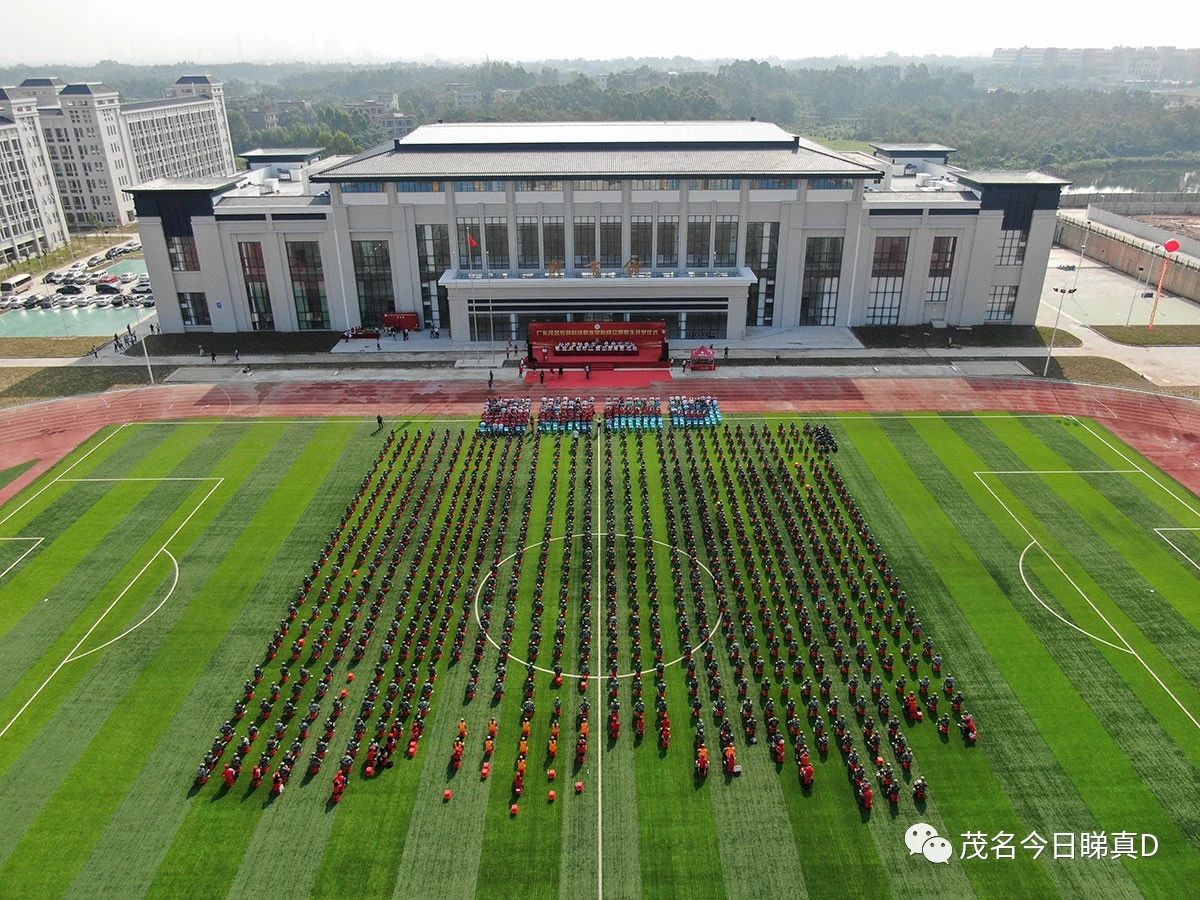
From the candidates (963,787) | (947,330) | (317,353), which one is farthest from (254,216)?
(963,787)

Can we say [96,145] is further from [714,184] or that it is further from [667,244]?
[714,184]

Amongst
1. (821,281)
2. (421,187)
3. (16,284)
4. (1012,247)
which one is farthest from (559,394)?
(16,284)

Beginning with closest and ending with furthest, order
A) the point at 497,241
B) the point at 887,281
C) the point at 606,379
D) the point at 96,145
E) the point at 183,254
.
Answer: the point at 606,379 < the point at 497,241 < the point at 183,254 < the point at 887,281 < the point at 96,145

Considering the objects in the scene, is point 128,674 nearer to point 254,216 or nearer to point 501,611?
point 501,611

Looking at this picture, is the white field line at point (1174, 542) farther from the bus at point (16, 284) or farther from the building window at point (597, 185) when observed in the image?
the bus at point (16, 284)

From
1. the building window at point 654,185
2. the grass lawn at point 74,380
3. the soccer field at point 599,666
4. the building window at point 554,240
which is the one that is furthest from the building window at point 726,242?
the grass lawn at point 74,380

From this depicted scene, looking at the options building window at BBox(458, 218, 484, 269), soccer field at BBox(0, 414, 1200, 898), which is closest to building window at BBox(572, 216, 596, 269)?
building window at BBox(458, 218, 484, 269)
